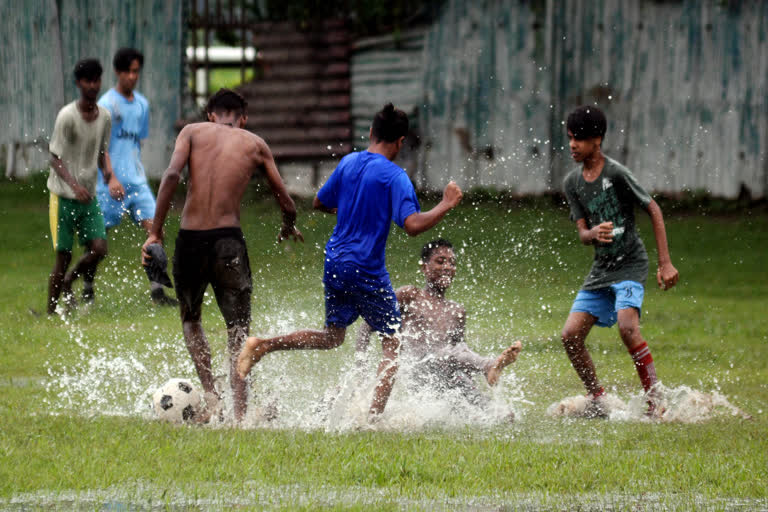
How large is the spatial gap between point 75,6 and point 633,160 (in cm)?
820

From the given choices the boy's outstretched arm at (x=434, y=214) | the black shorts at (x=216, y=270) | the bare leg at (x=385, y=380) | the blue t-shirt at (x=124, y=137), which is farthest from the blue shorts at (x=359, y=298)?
the blue t-shirt at (x=124, y=137)

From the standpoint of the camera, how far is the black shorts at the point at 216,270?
21.0ft

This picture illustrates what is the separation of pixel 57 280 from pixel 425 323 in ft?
12.7

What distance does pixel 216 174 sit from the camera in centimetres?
641

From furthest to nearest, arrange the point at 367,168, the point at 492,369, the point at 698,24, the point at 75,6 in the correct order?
the point at 75,6 < the point at 698,24 < the point at 492,369 < the point at 367,168

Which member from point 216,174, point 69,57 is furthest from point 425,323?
point 69,57

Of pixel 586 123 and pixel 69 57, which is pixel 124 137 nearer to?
pixel 586 123

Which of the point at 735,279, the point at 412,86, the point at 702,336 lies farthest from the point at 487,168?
the point at 702,336

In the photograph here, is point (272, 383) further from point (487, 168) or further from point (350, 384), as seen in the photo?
point (487, 168)

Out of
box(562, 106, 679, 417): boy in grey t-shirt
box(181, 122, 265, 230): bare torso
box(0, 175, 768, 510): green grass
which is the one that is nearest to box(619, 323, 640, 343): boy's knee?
box(562, 106, 679, 417): boy in grey t-shirt

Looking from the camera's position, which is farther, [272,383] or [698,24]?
[698,24]

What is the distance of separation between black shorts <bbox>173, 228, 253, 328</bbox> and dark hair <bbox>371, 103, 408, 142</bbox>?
2.85ft

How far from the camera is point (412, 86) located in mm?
17141

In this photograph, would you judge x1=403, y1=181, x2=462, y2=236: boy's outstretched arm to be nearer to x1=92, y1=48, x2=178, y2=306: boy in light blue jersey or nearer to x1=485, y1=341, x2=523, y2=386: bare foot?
x1=485, y1=341, x2=523, y2=386: bare foot
